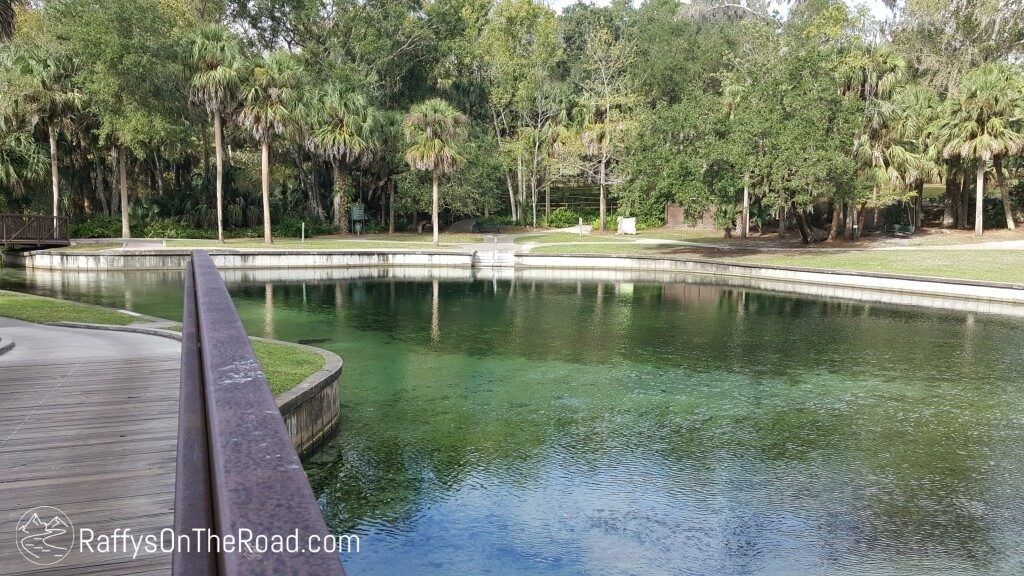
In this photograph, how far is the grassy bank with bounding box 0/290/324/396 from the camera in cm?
973

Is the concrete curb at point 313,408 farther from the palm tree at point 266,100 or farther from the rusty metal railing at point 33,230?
the palm tree at point 266,100

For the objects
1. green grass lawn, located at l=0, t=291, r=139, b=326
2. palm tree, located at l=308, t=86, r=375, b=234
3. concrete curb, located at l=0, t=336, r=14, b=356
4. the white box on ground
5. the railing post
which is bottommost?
green grass lawn, located at l=0, t=291, r=139, b=326

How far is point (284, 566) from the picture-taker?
1205mm

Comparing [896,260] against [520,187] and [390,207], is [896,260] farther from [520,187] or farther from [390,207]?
[390,207]

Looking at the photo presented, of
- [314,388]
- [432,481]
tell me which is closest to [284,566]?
[432,481]

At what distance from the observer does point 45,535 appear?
13.9 ft

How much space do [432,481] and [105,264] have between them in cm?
2817

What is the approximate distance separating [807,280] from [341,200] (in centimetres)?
2852

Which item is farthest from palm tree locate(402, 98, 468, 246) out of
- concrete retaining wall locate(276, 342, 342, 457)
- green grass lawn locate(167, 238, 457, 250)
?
concrete retaining wall locate(276, 342, 342, 457)

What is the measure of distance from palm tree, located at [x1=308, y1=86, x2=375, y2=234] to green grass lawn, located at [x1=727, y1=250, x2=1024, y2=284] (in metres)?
21.0

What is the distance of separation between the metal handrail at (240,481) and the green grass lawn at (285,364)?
6774 millimetres

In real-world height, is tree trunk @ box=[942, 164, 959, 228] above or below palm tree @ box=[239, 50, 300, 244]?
below

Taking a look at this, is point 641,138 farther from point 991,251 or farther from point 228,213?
point 228,213

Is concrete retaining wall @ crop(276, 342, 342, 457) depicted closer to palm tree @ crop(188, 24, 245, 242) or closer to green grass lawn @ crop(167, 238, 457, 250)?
green grass lawn @ crop(167, 238, 457, 250)
